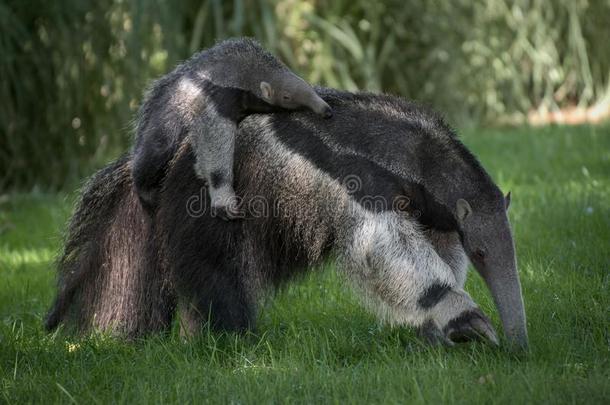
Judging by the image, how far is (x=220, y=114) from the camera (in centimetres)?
477

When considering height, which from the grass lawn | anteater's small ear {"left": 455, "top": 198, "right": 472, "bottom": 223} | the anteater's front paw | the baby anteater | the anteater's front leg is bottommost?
the grass lawn

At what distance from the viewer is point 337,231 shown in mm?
4664

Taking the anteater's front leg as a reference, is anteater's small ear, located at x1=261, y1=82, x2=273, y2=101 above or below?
above

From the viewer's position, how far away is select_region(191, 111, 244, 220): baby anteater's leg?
472 centimetres

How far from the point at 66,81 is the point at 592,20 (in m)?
7.77

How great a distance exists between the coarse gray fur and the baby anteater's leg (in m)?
0.14

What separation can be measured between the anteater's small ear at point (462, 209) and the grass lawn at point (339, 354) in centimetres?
62

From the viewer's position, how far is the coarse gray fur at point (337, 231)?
4430mm

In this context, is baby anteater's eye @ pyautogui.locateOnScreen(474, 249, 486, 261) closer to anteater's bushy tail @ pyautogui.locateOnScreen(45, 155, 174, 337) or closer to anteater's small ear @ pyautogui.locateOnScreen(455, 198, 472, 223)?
anteater's small ear @ pyautogui.locateOnScreen(455, 198, 472, 223)

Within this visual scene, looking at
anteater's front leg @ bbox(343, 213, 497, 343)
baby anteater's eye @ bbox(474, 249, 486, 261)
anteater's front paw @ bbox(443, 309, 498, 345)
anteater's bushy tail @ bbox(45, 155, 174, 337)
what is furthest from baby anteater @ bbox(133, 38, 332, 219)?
anteater's front paw @ bbox(443, 309, 498, 345)

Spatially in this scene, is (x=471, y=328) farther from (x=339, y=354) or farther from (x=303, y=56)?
(x=303, y=56)

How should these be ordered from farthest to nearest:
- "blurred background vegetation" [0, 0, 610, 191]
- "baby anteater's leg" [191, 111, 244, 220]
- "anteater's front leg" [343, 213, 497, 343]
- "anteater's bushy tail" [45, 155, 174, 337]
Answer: "blurred background vegetation" [0, 0, 610, 191] → "anteater's bushy tail" [45, 155, 174, 337] → "baby anteater's leg" [191, 111, 244, 220] → "anteater's front leg" [343, 213, 497, 343]

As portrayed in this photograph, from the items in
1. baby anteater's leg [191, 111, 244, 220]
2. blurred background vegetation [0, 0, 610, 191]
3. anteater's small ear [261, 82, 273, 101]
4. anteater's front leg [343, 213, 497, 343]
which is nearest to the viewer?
anteater's front leg [343, 213, 497, 343]

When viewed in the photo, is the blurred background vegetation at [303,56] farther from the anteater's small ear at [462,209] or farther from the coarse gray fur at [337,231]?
the anteater's small ear at [462,209]
